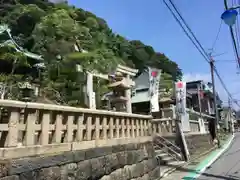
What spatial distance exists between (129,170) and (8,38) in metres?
17.9

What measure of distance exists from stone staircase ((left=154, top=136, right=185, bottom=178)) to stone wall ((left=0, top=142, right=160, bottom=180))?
3.14 meters

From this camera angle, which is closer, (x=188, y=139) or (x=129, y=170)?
(x=129, y=170)

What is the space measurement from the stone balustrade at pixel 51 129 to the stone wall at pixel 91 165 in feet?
0.45

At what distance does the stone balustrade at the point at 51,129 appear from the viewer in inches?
161

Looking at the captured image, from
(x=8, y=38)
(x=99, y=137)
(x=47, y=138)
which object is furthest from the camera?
(x=8, y=38)

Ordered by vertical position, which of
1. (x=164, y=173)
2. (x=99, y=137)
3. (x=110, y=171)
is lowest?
(x=164, y=173)

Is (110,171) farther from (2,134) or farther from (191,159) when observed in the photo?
(191,159)

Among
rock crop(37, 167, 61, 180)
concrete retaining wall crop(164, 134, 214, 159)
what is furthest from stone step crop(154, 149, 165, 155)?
rock crop(37, 167, 61, 180)

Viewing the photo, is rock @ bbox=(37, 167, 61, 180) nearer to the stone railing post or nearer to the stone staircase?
the stone railing post

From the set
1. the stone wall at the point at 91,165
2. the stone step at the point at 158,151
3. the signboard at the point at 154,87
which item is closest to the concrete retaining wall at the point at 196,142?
the stone step at the point at 158,151

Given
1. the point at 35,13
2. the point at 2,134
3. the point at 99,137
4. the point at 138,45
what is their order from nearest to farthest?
the point at 2,134, the point at 99,137, the point at 35,13, the point at 138,45

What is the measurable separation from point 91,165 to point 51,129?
1.45 metres

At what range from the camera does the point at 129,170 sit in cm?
754

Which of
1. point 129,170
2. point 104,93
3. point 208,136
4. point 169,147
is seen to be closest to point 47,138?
point 129,170
